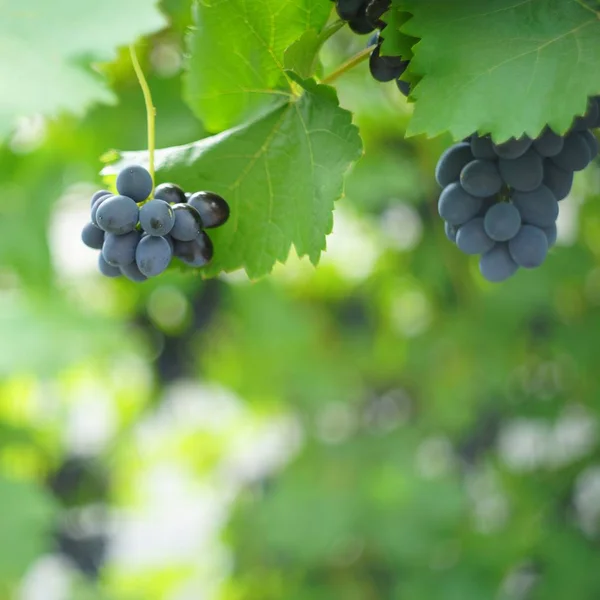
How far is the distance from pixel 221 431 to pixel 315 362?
1.96ft

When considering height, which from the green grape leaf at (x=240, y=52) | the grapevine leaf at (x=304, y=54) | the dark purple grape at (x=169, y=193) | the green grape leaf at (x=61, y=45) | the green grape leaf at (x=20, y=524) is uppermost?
the green grape leaf at (x=20, y=524)

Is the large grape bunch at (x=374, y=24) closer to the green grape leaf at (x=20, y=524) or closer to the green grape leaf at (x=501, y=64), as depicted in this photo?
the green grape leaf at (x=501, y=64)

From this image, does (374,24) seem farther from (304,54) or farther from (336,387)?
(336,387)

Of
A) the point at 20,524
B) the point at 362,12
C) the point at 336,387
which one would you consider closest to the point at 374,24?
the point at 362,12

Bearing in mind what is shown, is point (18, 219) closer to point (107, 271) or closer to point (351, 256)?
point (351, 256)

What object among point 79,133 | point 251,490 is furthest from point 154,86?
point 251,490

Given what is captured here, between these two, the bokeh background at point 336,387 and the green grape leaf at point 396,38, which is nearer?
the green grape leaf at point 396,38

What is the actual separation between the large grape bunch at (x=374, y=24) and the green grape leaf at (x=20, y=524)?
119 centimetres

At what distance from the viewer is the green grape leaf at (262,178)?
1.52ft

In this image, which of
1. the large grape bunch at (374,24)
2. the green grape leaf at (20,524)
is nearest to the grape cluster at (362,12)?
the large grape bunch at (374,24)

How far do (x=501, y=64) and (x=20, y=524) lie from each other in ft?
4.19

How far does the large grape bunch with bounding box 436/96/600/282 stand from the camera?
0.45 m

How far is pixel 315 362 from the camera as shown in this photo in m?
1.76

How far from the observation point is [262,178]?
1.59ft
